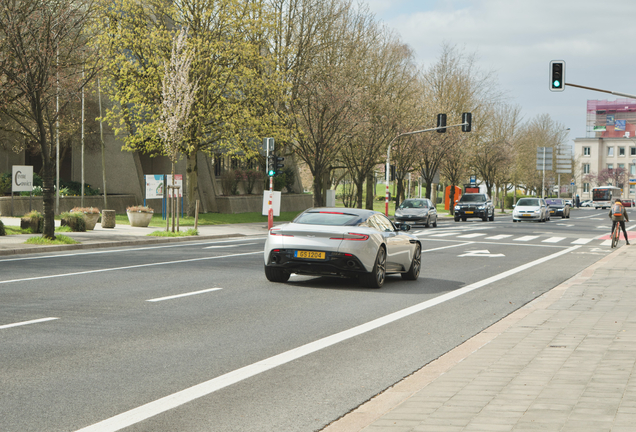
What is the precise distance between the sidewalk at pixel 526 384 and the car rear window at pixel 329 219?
3915 millimetres

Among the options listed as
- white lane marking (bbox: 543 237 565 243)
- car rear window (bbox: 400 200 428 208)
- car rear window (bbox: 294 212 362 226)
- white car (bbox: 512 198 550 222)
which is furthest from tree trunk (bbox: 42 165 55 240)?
white car (bbox: 512 198 550 222)

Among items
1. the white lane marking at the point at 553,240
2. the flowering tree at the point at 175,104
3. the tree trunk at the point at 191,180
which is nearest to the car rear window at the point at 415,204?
the white lane marking at the point at 553,240

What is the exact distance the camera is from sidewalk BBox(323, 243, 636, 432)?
4605 millimetres

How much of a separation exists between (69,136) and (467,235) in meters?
21.0

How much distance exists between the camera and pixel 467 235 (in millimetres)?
30938

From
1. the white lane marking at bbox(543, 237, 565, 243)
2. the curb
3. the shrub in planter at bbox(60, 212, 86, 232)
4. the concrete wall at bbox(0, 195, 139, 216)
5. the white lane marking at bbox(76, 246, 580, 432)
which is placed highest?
the concrete wall at bbox(0, 195, 139, 216)

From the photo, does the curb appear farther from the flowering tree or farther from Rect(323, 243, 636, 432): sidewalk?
Rect(323, 243, 636, 432): sidewalk

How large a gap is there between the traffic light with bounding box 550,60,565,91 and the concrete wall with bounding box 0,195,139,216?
72.1 feet

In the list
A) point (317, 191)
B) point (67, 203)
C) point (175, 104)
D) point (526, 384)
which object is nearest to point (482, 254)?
A: point (175, 104)

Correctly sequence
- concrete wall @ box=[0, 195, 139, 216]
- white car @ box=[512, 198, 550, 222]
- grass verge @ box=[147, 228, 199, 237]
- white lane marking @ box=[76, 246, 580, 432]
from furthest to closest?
white car @ box=[512, 198, 550, 222], concrete wall @ box=[0, 195, 139, 216], grass verge @ box=[147, 228, 199, 237], white lane marking @ box=[76, 246, 580, 432]

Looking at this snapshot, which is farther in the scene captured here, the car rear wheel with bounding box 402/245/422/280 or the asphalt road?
the car rear wheel with bounding box 402/245/422/280

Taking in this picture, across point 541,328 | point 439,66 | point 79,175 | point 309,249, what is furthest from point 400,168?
point 541,328

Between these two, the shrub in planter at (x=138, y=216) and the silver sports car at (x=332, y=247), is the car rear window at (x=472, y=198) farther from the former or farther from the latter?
the silver sports car at (x=332, y=247)

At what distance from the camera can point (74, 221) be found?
1016 inches
